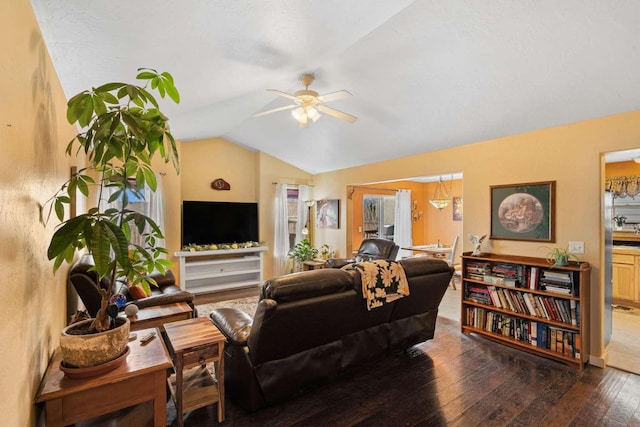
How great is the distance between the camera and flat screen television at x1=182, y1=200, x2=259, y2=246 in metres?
5.52

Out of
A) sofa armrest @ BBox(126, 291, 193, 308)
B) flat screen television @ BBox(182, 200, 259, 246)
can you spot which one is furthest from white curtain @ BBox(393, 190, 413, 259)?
sofa armrest @ BBox(126, 291, 193, 308)

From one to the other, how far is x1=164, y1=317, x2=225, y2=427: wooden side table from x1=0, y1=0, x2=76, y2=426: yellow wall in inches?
26.4

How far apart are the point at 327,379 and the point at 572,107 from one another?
3377 millimetres

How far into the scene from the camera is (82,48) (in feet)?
5.67

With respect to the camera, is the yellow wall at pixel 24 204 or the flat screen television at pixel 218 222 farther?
the flat screen television at pixel 218 222

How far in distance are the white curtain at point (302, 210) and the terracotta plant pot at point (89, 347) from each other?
17.6ft

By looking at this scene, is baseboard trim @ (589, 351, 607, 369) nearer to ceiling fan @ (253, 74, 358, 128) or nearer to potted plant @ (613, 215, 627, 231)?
potted plant @ (613, 215, 627, 231)

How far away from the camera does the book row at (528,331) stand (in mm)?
2951

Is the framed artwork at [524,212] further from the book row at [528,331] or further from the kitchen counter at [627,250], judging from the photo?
the kitchen counter at [627,250]

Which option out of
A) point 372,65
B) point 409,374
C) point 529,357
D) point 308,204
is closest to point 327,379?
point 409,374

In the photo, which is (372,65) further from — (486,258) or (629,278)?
(629,278)

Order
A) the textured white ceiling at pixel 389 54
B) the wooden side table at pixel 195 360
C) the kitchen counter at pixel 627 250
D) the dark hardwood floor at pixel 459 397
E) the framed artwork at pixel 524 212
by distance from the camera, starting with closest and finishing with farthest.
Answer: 1. the textured white ceiling at pixel 389 54
2. the wooden side table at pixel 195 360
3. the dark hardwood floor at pixel 459 397
4. the framed artwork at pixel 524 212
5. the kitchen counter at pixel 627 250

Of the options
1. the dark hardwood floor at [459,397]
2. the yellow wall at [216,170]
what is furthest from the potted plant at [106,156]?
the yellow wall at [216,170]

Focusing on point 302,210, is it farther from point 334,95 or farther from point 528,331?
point 528,331
